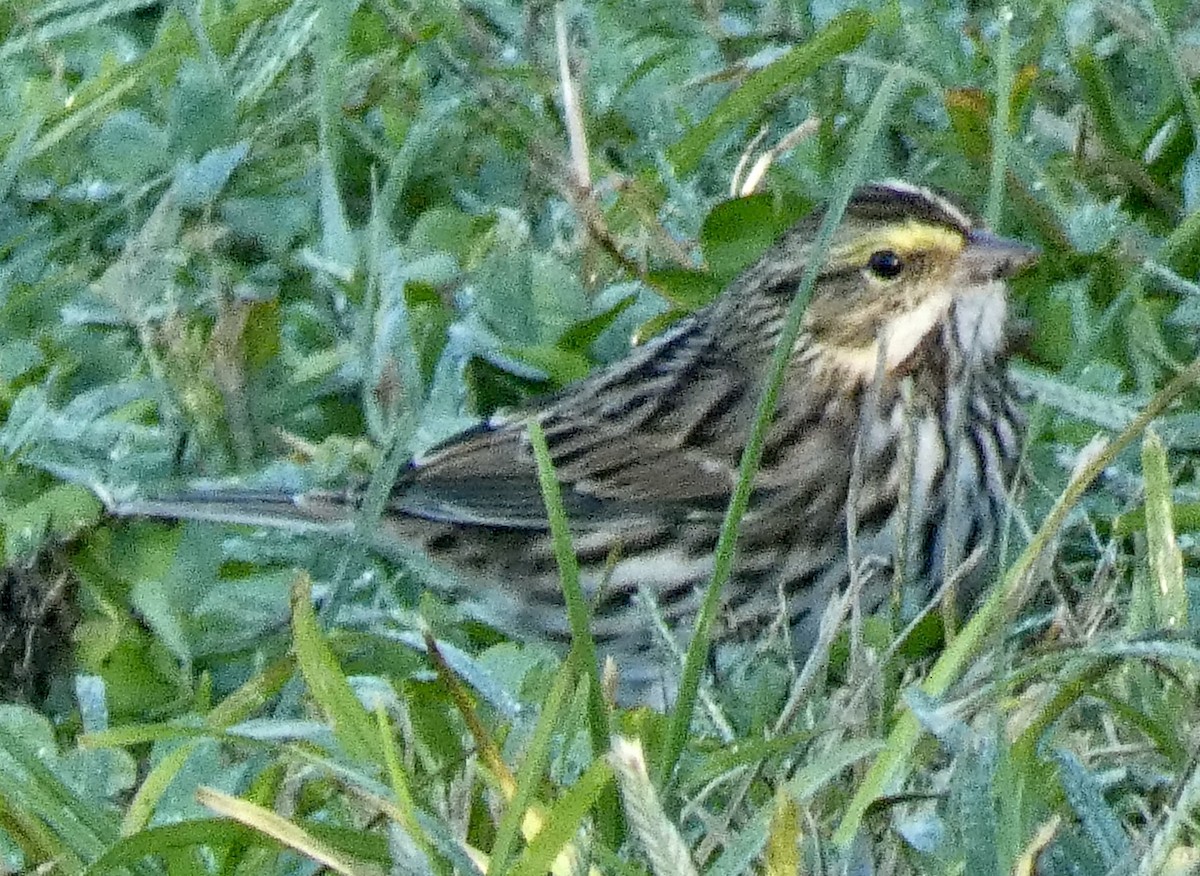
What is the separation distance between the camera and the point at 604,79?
15.8 ft

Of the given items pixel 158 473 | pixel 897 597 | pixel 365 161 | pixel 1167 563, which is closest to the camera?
pixel 1167 563

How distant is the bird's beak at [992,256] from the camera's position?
12.1 ft

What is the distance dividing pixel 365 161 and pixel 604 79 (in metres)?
0.44

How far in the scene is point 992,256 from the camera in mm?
3717

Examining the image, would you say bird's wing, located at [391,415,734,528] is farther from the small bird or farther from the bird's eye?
the bird's eye

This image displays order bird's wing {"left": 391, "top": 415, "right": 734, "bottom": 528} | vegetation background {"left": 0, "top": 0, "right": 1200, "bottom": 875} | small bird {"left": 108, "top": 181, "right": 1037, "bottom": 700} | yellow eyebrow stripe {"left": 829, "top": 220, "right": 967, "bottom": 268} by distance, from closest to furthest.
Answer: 1. vegetation background {"left": 0, "top": 0, "right": 1200, "bottom": 875}
2. small bird {"left": 108, "top": 181, "right": 1037, "bottom": 700}
3. yellow eyebrow stripe {"left": 829, "top": 220, "right": 967, "bottom": 268}
4. bird's wing {"left": 391, "top": 415, "right": 734, "bottom": 528}

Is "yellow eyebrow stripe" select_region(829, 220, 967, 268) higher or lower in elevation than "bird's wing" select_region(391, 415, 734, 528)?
higher

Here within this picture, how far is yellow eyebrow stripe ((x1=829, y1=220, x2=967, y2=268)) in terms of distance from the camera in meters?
3.73

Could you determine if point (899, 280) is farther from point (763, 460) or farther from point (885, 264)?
point (763, 460)

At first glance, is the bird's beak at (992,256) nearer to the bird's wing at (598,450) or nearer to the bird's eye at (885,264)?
the bird's eye at (885,264)

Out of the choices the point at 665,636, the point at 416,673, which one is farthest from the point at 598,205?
the point at 665,636

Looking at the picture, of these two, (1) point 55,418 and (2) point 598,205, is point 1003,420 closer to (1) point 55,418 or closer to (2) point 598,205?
(2) point 598,205

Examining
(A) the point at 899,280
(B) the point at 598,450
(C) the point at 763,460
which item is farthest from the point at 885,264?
(B) the point at 598,450

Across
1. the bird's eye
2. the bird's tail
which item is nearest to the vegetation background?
the bird's tail
